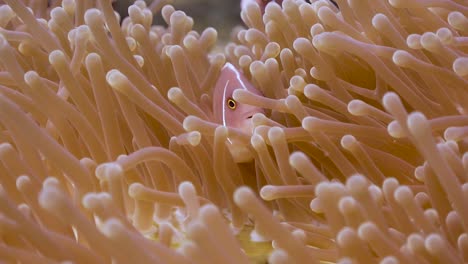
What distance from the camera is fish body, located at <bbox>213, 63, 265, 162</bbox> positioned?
4.83 feet

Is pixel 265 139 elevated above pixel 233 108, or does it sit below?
below

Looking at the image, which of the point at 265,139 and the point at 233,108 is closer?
the point at 265,139

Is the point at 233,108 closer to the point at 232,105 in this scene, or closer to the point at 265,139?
the point at 232,105

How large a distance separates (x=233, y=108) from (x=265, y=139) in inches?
7.2

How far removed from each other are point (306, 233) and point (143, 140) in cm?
47

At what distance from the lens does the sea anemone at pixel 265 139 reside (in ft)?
3.32

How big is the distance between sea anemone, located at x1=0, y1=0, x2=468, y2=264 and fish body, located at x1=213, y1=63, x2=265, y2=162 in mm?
28

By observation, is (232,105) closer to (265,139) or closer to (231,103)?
(231,103)

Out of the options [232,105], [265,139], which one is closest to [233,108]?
[232,105]

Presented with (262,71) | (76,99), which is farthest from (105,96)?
(262,71)

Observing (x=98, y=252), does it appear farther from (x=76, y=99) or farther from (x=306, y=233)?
(x=76, y=99)

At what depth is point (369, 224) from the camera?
3.06ft

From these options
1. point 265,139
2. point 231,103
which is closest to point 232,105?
point 231,103

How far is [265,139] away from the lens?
1377 millimetres
